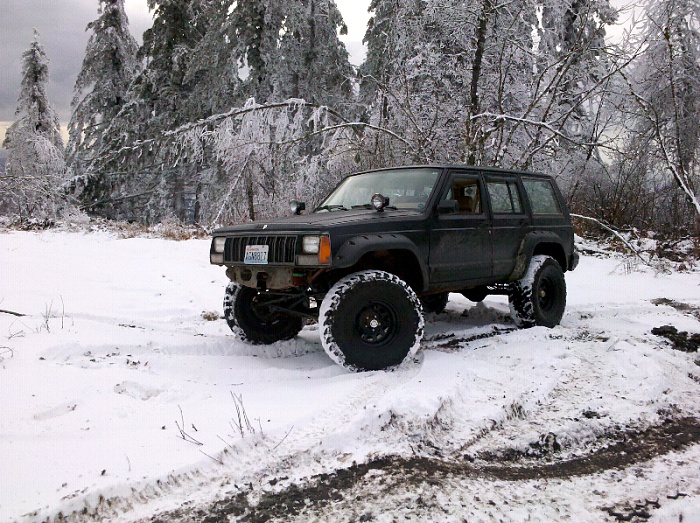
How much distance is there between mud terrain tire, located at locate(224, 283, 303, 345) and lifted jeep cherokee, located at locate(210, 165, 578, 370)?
1cm

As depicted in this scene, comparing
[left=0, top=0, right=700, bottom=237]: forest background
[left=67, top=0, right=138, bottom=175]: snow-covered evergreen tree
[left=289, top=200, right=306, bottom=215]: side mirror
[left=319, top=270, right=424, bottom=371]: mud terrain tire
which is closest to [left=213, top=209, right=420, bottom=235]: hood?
[left=319, top=270, right=424, bottom=371]: mud terrain tire

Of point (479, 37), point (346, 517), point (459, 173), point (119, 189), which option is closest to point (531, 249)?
point (459, 173)

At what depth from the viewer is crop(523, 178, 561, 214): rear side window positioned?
5.89 meters

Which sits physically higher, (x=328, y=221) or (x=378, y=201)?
(x=378, y=201)

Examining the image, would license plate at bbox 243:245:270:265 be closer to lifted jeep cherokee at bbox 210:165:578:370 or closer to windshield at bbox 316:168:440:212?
lifted jeep cherokee at bbox 210:165:578:370

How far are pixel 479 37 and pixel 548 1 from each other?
1.64 meters

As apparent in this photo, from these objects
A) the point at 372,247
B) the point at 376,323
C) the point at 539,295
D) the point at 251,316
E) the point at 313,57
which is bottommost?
the point at 251,316

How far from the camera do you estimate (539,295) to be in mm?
5684

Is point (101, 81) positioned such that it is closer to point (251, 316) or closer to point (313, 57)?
point (313, 57)

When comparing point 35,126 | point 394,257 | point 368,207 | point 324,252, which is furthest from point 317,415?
point 35,126

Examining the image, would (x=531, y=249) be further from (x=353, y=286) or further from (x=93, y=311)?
(x=93, y=311)

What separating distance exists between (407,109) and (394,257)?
22.5 ft

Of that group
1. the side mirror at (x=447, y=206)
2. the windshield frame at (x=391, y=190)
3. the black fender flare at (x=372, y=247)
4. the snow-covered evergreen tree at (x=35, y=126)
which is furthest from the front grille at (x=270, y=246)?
the snow-covered evergreen tree at (x=35, y=126)

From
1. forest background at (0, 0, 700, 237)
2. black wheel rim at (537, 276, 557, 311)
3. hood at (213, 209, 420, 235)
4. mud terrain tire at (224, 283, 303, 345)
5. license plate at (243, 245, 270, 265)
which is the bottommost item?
mud terrain tire at (224, 283, 303, 345)
